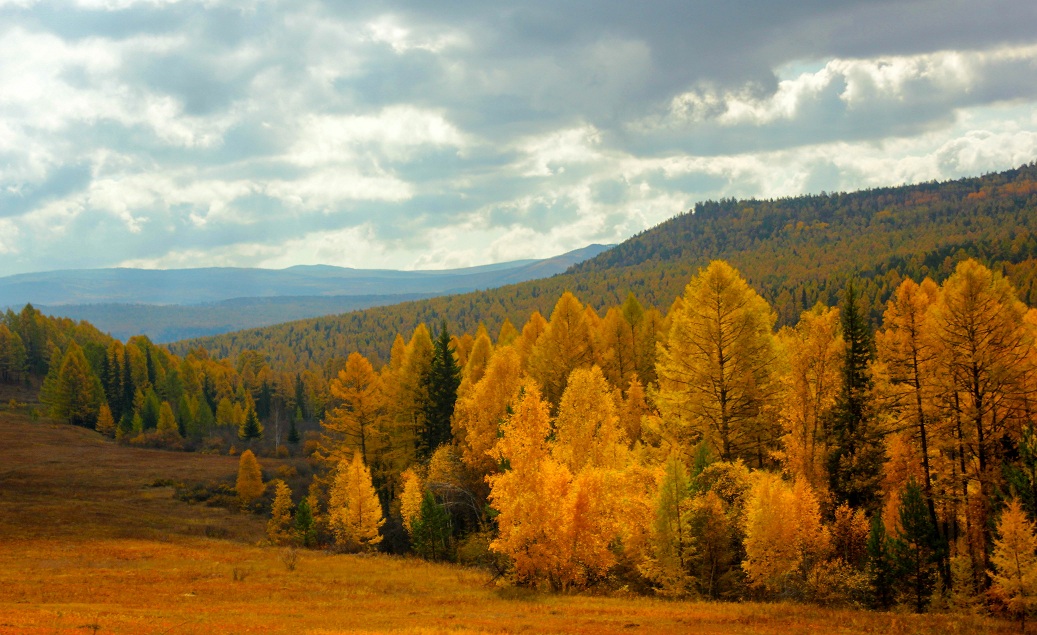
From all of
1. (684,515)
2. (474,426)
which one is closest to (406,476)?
(474,426)

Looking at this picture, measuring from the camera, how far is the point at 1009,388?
87.8 feet

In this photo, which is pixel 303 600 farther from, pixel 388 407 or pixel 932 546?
pixel 388 407

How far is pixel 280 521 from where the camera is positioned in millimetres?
59688

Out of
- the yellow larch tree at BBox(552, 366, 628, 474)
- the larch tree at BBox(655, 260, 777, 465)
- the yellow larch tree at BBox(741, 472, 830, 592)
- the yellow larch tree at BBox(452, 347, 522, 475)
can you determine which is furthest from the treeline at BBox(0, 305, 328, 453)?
the yellow larch tree at BBox(741, 472, 830, 592)

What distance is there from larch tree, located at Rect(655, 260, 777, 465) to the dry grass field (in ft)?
28.0

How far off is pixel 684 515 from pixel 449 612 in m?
10.3

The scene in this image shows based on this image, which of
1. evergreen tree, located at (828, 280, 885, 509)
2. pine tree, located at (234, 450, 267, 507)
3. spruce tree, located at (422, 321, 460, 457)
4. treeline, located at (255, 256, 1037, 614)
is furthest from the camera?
pine tree, located at (234, 450, 267, 507)

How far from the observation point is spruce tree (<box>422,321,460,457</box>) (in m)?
56.1

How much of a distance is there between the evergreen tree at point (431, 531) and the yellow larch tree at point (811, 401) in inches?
909

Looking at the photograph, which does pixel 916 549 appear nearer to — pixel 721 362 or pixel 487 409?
pixel 721 362

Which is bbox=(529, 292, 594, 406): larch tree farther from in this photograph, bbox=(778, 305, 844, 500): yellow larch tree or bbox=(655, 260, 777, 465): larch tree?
bbox=(778, 305, 844, 500): yellow larch tree

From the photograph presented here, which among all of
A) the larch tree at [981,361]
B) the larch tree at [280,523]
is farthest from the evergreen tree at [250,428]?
the larch tree at [981,361]

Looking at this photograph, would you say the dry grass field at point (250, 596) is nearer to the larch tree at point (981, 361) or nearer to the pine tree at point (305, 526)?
the pine tree at point (305, 526)

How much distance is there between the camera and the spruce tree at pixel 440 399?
184 ft
